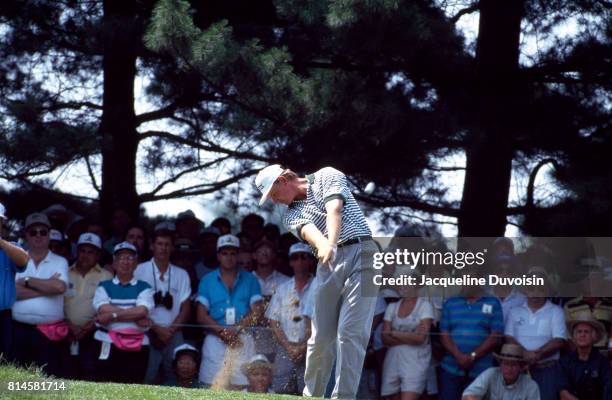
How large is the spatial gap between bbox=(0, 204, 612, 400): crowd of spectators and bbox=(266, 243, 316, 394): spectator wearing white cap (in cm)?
1

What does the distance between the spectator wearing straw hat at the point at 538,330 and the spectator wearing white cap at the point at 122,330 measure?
136 inches

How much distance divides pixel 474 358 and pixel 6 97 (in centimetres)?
616

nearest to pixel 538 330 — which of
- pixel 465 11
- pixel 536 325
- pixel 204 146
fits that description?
pixel 536 325

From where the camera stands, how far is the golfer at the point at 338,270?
304 inches

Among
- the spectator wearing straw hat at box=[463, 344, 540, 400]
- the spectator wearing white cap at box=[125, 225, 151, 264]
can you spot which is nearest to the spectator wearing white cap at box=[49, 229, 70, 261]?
the spectator wearing white cap at box=[125, 225, 151, 264]

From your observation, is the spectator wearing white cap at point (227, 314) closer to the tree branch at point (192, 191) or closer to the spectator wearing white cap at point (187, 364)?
the spectator wearing white cap at point (187, 364)

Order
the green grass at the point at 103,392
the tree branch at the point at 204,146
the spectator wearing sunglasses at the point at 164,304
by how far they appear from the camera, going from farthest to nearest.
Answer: the tree branch at the point at 204,146 < the spectator wearing sunglasses at the point at 164,304 < the green grass at the point at 103,392

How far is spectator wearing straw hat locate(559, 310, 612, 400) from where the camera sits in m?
10.5

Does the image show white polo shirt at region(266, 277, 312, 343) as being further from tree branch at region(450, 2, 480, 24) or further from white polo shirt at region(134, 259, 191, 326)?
tree branch at region(450, 2, 480, 24)

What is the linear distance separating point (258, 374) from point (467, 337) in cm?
200

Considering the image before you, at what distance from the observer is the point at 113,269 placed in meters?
11.9

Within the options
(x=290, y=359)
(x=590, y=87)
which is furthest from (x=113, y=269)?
(x=590, y=87)

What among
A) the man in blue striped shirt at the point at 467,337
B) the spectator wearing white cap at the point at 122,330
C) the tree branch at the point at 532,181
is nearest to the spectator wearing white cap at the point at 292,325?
the spectator wearing white cap at the point at 122,330

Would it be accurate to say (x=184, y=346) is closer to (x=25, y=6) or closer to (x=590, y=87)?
(x=25, y=6)
